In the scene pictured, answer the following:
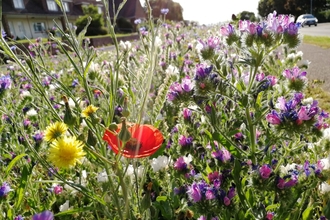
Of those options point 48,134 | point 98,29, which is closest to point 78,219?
point 48,134

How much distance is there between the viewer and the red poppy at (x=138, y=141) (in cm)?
76

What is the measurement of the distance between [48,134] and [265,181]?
2.23 feet

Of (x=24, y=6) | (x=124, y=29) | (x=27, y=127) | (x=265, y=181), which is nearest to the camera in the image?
(x=265, y=181)

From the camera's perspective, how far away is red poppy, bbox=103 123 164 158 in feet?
2.51

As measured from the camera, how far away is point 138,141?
0.77 metres

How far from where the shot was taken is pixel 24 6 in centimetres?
2425

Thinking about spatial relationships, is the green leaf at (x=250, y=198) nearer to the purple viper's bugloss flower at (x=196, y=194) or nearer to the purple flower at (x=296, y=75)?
the purple viper's bugloss flower at (x=196, y=194)

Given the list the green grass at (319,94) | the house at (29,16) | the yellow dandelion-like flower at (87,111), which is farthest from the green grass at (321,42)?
the house at (29,16)

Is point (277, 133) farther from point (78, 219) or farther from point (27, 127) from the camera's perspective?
point (27, 127)

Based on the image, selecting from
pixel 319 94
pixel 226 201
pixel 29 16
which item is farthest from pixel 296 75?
pixel 29 16

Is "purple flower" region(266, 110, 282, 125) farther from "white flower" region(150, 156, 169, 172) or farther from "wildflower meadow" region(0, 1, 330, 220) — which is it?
"white flower" region(150, 156, 169, 172)

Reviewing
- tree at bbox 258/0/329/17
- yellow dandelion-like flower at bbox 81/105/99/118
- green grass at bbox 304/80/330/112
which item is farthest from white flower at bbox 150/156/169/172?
tree at bbox 258/0/329/17

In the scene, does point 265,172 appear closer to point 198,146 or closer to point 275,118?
point 275,118

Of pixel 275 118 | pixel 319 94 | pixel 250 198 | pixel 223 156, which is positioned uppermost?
pixel 275 118
